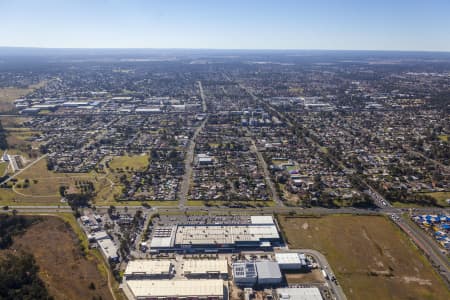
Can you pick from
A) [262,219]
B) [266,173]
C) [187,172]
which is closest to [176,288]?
[262,219]

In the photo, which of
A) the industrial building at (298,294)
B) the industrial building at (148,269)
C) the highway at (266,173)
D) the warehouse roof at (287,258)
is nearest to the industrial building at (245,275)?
the industrial building at (298,294)

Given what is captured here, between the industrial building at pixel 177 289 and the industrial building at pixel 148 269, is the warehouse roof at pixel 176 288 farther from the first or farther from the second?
the industrial building at pixel 148 269

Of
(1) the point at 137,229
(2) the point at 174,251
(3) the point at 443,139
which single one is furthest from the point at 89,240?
(3) the point at 443,139

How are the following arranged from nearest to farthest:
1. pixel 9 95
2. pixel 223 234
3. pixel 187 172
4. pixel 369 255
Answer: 1. pixel 369 255
2. pixel 223 234
3. pixel 187 172
4. pixel 9 95

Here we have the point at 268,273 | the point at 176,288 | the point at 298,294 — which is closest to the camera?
the point at 298,294

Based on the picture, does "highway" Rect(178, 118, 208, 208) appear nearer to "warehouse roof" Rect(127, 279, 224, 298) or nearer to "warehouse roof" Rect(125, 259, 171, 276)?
"warehouse roof" Rect(125, 259, 171, 276)

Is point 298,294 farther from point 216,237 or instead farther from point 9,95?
point 9,95

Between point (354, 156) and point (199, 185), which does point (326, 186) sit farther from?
point (199, 185)
